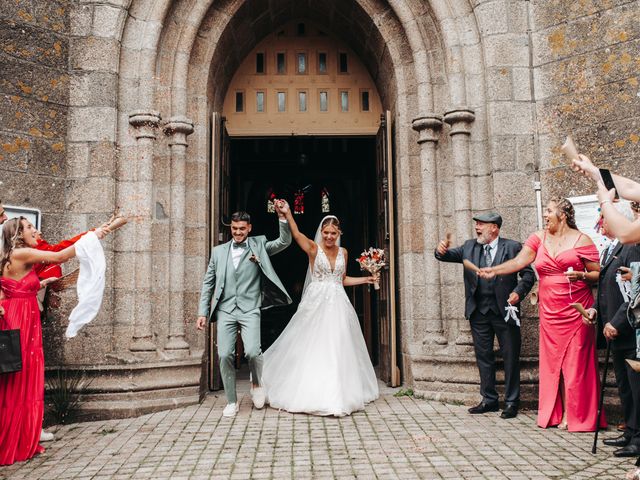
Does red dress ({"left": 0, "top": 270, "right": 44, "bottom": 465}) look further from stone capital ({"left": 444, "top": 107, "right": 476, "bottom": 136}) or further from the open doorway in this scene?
the open doorway

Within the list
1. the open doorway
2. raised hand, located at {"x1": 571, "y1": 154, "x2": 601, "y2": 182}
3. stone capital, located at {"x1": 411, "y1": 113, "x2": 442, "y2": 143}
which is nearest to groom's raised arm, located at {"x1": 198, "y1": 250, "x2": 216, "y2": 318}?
stone capital, located at {"x1": 411, "y1": 113, "x2": 442, "y2": 143}

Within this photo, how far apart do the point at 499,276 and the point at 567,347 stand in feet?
3.00

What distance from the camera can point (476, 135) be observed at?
6.66m

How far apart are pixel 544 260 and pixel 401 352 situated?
2423 mm

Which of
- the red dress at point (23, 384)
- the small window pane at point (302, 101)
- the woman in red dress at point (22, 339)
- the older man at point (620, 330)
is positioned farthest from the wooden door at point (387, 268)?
the red dress at point (23, 384)

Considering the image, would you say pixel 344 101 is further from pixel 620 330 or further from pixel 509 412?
pixel 620 330

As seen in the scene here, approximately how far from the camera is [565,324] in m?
5.16

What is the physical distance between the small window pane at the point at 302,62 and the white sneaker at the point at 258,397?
4.38 m

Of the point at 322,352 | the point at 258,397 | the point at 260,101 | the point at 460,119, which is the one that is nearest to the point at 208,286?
the point at 258,397

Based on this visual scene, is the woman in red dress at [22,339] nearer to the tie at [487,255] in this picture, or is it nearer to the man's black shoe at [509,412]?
the tie at [487,255]

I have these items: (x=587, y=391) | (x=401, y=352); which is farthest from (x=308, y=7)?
(x=587, y=391)

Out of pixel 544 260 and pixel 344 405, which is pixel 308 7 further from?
pixel 344 405

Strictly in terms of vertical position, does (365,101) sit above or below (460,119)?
above

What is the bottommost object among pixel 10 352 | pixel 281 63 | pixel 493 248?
pixel 10 352
